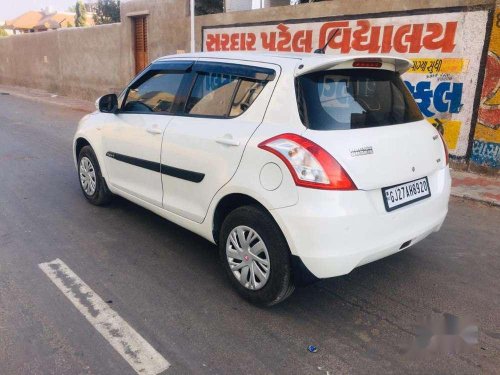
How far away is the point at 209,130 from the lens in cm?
336

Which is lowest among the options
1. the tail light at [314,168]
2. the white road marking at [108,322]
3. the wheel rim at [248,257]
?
the white road marking at [108,322]

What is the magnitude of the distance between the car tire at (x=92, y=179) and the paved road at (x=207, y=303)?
154mm

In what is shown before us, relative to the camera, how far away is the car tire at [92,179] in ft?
16.1

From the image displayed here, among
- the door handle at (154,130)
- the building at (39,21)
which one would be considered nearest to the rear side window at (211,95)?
the door handle at (154,130)

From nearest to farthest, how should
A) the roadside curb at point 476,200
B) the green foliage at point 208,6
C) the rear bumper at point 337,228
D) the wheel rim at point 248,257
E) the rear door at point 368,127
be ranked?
the rear bumper at point 337,228, the rear door at point 368,127, the wheel rim at point 248,257, the roadside curb at point 476,200, the green foliage at point 208,6

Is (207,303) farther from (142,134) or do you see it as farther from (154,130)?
(142,134)

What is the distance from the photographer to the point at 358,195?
2.75 m

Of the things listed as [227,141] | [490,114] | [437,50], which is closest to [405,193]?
[227,141]

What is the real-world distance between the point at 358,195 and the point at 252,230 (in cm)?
75

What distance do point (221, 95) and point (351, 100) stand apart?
100 cm

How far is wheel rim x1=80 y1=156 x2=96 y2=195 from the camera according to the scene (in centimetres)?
503

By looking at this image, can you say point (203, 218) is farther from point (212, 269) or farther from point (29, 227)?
point (29, 227)

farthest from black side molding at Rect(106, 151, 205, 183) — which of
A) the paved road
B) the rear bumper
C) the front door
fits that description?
the rear bumper

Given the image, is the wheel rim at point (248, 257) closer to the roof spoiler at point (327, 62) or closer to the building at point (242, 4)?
the roof spoiler at point (327, 62)
